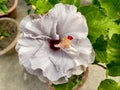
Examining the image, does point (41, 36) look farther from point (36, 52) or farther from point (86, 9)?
point (86, 9)

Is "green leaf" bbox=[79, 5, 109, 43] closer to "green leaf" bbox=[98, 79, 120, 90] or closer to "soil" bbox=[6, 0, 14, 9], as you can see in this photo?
"green leaf" bbox=[98, 79, 120, 90]

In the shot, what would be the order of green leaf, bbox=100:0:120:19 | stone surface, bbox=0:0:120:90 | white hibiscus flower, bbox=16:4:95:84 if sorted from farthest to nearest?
stone surface, bbox=0:0:120:90 → green leaf, bbox=100:0:120:19 → white hibiscus flower, bbox=16:4:95:84

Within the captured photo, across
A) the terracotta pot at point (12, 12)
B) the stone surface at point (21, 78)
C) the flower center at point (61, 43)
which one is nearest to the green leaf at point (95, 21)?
the flower center at point (61, 43)

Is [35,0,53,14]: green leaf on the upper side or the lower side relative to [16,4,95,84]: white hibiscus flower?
upper

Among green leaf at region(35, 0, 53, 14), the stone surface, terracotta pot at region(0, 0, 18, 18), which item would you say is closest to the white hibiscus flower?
green leaf at region(35, 0, 53, 14)

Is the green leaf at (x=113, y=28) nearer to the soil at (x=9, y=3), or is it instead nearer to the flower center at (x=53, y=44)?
the flower center at (x=53, y=44)

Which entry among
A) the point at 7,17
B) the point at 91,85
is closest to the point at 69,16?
the point at 91,85
